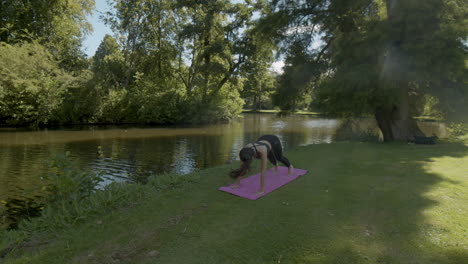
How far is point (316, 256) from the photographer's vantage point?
9.80 feet

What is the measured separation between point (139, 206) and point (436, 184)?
234 inches

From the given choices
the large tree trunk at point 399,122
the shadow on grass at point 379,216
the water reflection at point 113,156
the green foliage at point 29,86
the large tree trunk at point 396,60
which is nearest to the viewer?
the shadow on grass at point 379,216

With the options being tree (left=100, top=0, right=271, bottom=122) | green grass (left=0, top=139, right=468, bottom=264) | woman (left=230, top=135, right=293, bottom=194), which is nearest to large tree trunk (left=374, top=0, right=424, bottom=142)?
green grass (left=0, top=139, right=468, bottom=264)

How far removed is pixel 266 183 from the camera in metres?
5.87

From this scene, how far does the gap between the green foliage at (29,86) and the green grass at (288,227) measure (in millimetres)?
22196

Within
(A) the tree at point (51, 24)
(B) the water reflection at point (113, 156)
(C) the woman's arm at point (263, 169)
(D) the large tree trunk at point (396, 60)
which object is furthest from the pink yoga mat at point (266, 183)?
(A) the tree at point (51, 24)

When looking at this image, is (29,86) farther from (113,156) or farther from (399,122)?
(399,122)

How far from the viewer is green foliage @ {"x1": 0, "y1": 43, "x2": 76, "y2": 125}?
20422mm

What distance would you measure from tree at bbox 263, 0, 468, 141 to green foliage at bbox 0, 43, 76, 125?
20078 millimetres

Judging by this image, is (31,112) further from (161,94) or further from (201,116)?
(201,116)

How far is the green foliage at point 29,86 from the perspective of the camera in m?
20.4

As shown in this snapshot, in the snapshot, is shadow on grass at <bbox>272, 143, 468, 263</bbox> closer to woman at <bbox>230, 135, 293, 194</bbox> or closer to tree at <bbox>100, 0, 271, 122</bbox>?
woman at <bbox>230, 135, 293, 194</bbox>

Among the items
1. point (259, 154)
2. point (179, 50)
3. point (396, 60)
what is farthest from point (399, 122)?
point (179, 50)

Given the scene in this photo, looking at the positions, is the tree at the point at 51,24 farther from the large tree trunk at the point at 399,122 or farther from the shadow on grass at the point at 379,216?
the shadow on grass at the point at 379,216
